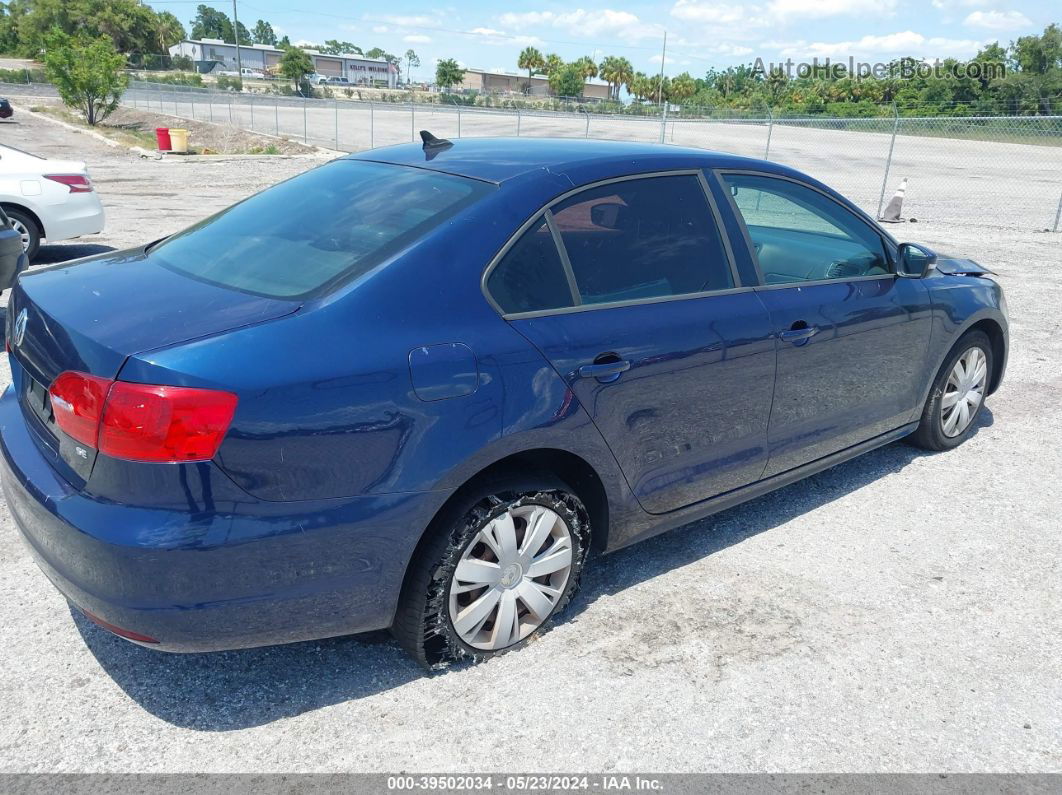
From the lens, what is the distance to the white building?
4830 inches

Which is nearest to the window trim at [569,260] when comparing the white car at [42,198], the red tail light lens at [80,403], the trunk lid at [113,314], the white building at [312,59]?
the trunk lid at [113,314]

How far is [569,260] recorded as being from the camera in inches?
123

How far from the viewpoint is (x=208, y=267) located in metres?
3.07

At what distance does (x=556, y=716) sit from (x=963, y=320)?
3249 millimetres

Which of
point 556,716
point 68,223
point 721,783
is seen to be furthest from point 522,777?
point 68,223

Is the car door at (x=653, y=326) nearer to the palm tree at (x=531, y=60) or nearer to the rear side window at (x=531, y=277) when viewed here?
the rear side window at (x=531, y=277)

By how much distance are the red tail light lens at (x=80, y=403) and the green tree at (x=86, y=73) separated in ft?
122

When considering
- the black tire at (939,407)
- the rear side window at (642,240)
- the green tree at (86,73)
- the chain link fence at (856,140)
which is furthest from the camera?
the green tree at (86,73)

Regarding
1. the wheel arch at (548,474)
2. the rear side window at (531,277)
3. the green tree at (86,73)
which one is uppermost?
the green tree at (86,73)

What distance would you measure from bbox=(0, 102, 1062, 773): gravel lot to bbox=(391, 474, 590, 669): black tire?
13 centimetres

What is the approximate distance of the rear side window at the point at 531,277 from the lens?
A: 2.90m

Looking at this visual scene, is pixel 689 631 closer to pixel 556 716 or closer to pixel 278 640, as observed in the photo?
pixel 556 716

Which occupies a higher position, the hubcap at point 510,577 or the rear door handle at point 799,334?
the rear door handle at point 799,334

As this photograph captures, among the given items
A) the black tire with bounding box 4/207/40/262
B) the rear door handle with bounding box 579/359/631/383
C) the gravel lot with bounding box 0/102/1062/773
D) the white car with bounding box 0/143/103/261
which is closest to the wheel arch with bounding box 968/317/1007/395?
the gravel lot with bounding box 0/102/1062/773
